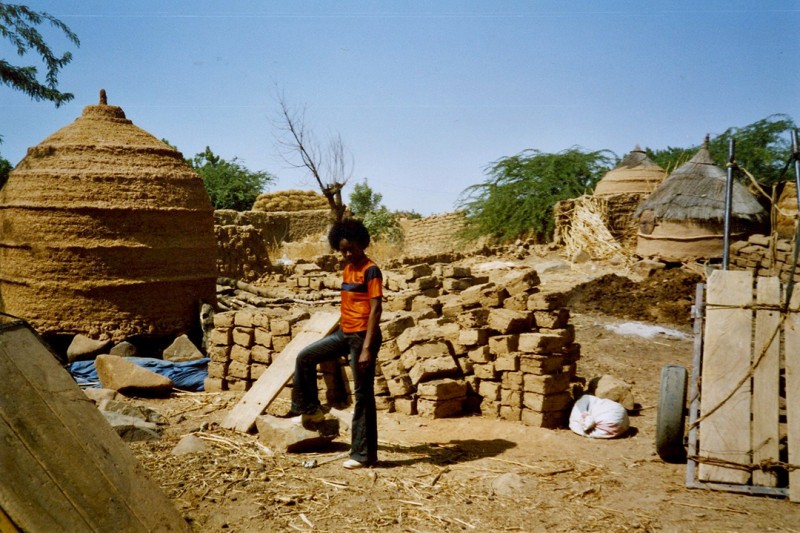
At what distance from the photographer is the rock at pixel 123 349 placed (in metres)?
8.12

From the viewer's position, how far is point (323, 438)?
16.1 feet

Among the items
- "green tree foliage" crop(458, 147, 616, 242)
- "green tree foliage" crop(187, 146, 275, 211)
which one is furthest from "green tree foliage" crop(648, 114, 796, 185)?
"green tree foliage" crop(187, 146, 275, 211)

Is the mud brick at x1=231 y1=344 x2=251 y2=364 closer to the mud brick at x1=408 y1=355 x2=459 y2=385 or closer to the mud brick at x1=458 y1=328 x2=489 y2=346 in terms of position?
the mud brick at x1=408 y1=355 x2=459 y2=385

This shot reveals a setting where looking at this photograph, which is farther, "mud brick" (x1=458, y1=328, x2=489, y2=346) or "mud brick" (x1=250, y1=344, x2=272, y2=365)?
"mud brick" (x1=250, y1=344, x2=272, y2=365)

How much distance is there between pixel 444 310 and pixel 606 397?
1.90 m

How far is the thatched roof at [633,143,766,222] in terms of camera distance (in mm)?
14781

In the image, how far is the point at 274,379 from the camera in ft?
19.5

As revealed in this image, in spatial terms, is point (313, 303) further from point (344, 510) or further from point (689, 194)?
point (689, 194)

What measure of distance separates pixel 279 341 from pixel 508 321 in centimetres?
250

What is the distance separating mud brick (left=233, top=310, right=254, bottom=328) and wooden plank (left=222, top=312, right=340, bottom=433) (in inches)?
34.0

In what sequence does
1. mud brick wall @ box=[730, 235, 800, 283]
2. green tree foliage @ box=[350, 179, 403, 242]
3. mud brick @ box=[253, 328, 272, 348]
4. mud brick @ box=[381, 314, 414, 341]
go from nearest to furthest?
mud brick @ box=[381, 314, 414, 341] → mud brick @ box=[253, 328, 272, 348] → mud brick wall @ box=[730, 235, 800, 283] → green tree foliage @ box=[350, 179, 403, 242]

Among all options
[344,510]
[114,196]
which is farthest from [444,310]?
[114,196]

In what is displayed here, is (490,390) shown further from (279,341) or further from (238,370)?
(238,370)

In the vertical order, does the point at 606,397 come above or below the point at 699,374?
below
